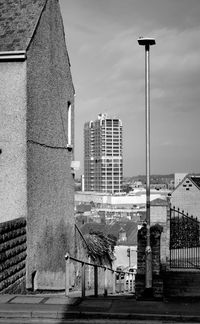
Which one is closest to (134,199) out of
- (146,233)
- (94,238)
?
(94,238)

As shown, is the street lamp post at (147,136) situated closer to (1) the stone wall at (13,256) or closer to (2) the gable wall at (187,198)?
(1) the stone wall at (13,256)

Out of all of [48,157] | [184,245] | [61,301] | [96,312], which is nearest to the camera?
[96,312]

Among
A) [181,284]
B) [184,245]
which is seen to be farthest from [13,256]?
[184,245]

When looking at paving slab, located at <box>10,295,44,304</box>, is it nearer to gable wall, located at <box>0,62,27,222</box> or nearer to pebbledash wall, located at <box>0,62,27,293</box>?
pebbledash wall, located at <box>0,62,27,293</box>

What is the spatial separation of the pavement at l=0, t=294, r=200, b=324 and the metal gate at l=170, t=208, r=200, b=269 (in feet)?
15.7

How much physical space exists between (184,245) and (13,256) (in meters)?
6.84

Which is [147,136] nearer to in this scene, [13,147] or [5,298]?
[13,147]

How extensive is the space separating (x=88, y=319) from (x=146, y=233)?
276 centimetres

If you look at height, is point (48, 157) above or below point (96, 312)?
above

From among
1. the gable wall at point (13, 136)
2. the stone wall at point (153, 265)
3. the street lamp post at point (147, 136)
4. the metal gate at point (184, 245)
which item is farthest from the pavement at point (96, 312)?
the metal gate at point (184, 245)

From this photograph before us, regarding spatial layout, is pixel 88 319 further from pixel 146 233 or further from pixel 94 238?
pixel 94 238

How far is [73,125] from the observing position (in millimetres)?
19219

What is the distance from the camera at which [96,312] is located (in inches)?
334

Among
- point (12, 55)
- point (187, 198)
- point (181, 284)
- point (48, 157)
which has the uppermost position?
point (12, 55)
